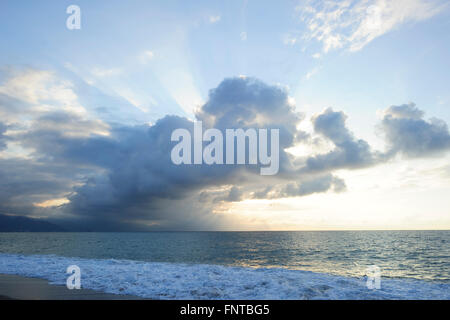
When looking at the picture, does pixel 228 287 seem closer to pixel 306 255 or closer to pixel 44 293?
pixel 44 293

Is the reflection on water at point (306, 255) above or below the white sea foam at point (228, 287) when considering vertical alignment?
below

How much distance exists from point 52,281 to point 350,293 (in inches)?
720

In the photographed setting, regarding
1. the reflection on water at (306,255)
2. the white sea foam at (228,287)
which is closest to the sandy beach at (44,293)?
the white sea foam at (228,287)

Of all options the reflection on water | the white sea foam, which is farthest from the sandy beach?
the reflection on water

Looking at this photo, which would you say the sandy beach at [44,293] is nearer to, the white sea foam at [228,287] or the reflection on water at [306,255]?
the white sea foam at [228,287]

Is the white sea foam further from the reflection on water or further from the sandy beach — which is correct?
the reflection on water

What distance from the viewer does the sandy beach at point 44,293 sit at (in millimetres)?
12727

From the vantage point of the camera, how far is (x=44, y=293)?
536 inches
